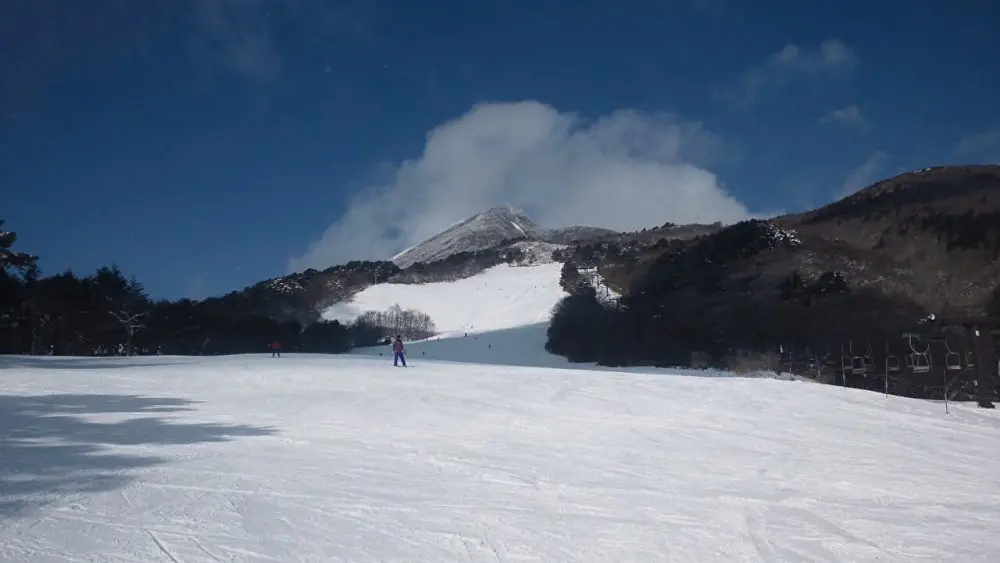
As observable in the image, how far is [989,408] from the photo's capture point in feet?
74.3

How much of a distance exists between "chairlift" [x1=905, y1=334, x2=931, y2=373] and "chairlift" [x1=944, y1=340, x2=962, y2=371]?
4.78 feet

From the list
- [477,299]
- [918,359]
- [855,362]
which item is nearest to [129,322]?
[855,362]

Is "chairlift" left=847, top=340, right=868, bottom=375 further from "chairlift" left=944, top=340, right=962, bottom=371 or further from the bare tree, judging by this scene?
the bare tree

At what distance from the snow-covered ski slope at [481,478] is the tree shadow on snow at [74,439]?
0.05 m

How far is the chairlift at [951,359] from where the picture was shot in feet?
93.6

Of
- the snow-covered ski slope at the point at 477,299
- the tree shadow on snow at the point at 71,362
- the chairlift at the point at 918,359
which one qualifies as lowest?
the tree shadow on snow at the point at 71,362

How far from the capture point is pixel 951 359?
29422 mm

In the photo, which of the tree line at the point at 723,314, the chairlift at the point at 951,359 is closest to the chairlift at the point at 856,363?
the tree line at the point at 723,314

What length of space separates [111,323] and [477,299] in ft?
285

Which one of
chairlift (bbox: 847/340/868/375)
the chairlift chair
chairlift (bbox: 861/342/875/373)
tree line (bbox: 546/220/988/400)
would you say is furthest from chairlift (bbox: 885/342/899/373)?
the chairlift chair

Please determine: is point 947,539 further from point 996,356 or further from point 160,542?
point 996,356

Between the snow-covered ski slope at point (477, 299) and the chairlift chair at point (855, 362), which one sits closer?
the chairlift chair at point (855, 362)

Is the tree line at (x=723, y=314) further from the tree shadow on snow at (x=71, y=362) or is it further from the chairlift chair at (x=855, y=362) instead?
the tree shadow on snow at (x=71, y=362)

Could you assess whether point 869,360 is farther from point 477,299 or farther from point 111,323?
point 477,299
